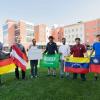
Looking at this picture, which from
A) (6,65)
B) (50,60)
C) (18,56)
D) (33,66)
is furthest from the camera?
(50,60)

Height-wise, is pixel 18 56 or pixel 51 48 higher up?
pixel 51 48

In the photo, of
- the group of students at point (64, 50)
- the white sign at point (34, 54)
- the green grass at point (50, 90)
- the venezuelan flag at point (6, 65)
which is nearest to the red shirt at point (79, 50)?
the group of students at point (64, 50)

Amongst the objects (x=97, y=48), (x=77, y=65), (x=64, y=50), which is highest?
(x=97, y=48)

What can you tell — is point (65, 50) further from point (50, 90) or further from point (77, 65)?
point (50, 90)

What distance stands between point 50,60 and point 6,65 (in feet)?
8.17

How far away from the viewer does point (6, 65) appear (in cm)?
1178

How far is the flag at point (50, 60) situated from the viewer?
43.1 feet

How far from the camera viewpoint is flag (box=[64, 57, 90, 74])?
1174 cm

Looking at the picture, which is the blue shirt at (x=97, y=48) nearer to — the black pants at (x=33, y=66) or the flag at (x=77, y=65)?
the flag at (x=77, y=65)

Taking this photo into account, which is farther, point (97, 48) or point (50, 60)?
point (50, 60)

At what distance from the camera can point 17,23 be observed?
493 ft

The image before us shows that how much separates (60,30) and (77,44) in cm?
15337

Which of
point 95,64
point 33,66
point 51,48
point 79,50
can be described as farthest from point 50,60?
point 95,64

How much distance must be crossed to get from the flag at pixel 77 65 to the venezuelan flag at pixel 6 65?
2.53 metres
